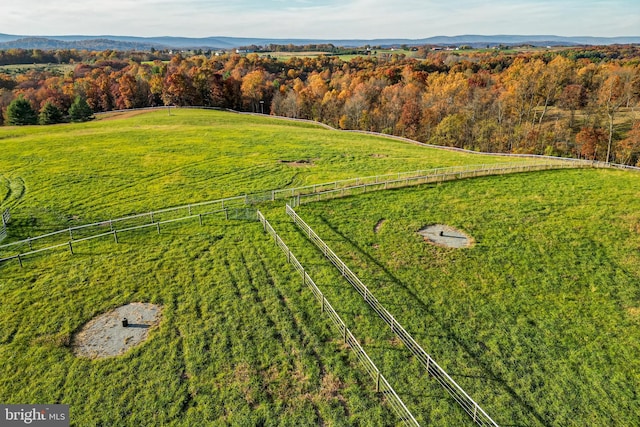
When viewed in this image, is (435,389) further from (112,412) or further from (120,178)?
(120,178)

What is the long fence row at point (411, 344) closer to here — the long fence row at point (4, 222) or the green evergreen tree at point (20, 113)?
the long fence row at point (4, 222)

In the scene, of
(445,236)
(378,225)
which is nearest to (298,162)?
(378,225)

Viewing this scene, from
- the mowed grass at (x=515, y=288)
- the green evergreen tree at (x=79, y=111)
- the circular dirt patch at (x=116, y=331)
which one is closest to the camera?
the mowed grass at (x=515, y=288)

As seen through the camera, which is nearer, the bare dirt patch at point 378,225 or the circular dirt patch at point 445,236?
the circular dirt patch at point 445,236

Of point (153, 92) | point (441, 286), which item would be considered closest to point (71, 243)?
point (441, 286)

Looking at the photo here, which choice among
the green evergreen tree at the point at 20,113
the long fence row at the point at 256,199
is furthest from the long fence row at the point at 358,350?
the green evergreen tree at the point at 20,113

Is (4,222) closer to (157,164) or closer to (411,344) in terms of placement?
(157,164)

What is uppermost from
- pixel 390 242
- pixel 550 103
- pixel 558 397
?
pixel 550 103
